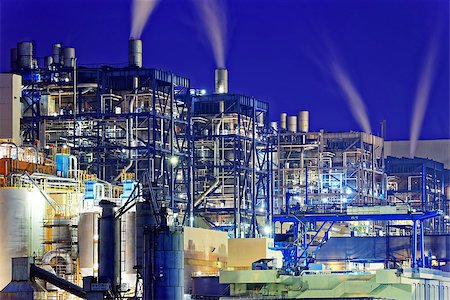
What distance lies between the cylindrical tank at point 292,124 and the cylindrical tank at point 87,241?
1877 inches

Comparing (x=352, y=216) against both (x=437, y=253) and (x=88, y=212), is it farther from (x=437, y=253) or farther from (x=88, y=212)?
(x=88, y=212)

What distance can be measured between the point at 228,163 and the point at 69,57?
1523cm

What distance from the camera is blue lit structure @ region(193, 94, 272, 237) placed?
9194 cm

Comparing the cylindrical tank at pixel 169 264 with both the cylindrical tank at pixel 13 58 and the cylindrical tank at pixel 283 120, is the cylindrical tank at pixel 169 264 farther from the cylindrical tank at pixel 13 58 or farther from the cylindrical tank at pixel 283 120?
the cylindrical tank at pixel 283 120

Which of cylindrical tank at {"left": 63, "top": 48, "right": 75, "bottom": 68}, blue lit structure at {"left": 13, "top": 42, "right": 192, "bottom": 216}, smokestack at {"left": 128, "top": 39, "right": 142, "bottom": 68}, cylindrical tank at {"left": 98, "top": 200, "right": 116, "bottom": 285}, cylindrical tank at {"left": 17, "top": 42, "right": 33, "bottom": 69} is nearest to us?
cylindrical tank at {"left": 98, "top": 200, "right": 116, "bottom": 285}

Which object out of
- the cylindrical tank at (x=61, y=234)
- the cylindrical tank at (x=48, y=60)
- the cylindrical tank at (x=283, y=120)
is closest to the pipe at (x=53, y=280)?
the cylindrical tank at (x=61, y=234)

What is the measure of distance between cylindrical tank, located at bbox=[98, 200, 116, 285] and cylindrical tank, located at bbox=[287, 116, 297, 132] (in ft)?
194

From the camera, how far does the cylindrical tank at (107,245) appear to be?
5034 centimetres

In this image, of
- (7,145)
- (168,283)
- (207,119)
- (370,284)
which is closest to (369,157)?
(207,119)

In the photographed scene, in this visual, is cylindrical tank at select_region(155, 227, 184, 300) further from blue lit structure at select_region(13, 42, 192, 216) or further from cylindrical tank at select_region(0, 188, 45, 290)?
blue lit structure at select_region(13, 42, 192, 216)

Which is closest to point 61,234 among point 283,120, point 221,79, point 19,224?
point 19,224

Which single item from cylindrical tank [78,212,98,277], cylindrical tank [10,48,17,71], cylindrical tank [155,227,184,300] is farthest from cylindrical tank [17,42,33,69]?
cylindrical tank [155,227,184,300]

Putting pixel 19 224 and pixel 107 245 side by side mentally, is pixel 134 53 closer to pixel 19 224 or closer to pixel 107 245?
pixel 19 224

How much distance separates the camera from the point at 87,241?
208 ft
